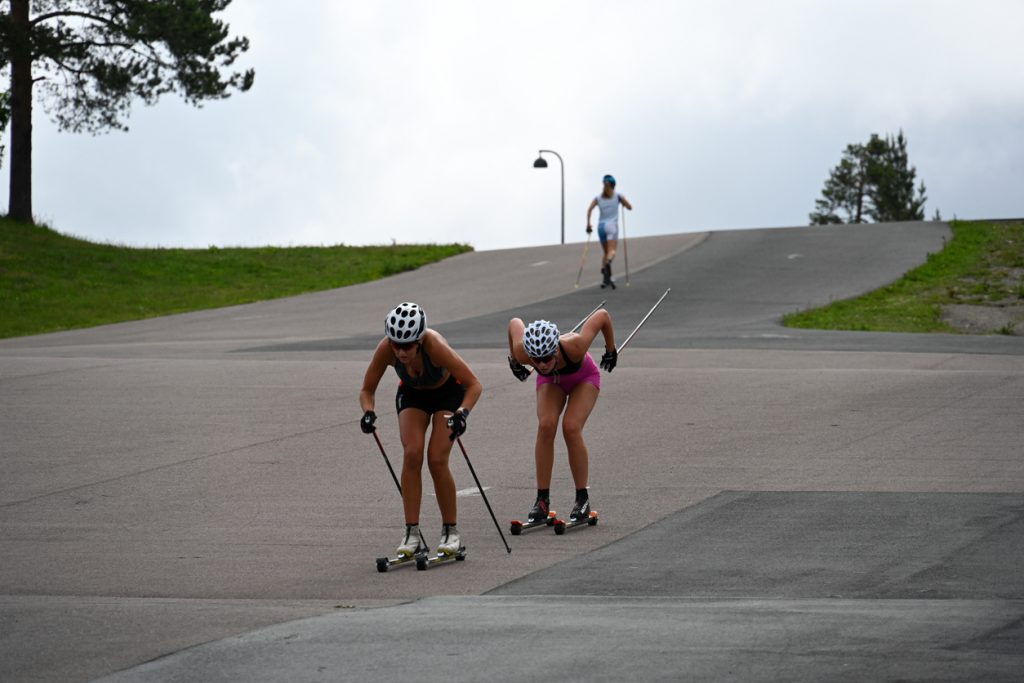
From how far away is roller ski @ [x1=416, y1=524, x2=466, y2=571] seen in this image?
9461 mm

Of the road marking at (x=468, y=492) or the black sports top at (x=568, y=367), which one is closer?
the black sports top at (x=568, y=367)

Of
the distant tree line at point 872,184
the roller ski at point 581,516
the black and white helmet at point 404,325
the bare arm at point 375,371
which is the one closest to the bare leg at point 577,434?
the roller ski at point 581,516

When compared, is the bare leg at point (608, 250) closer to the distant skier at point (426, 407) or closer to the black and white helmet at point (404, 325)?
the distant skier at point (426, 407)

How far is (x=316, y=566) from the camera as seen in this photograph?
9391 millimetres

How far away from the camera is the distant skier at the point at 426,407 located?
30.2 ft

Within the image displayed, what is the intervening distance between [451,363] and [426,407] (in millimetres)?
408

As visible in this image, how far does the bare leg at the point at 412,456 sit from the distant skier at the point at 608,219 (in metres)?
20.4

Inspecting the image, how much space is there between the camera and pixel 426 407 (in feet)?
31.0

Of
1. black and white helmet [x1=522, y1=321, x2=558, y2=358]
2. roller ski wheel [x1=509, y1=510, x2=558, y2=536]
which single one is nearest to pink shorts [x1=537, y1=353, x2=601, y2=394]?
black and white helmet [x1=522, y1=321, x2=558, y2=358]

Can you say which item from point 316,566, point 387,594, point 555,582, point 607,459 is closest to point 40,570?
point 316,566

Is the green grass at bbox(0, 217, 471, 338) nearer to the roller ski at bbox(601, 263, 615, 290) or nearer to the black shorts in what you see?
the roller ski at bbox(601, 263, 615, 290)

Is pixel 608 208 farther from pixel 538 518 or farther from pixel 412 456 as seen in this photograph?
pixel 412 456

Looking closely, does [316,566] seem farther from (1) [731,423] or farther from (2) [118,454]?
(1) [731,423]

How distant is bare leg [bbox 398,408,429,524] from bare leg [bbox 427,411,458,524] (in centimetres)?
7
